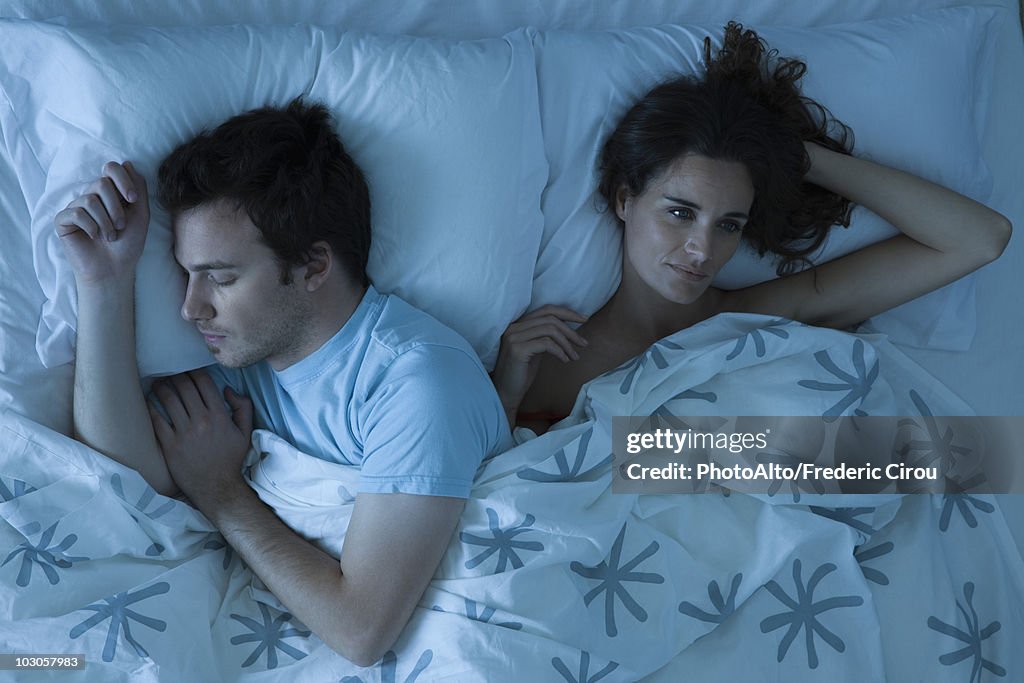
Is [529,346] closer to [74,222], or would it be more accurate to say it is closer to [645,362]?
[645,362]

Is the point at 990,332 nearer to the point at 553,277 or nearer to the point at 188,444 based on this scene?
the point at 553,277

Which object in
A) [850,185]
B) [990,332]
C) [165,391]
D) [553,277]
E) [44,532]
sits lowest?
[44,532]

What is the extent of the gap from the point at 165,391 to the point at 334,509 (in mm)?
307

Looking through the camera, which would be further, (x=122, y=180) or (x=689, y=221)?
(x=689, y=221)

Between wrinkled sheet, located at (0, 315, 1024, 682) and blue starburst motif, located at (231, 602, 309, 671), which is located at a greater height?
wrinkled sheet, located at (0, 315, 1024, 682)

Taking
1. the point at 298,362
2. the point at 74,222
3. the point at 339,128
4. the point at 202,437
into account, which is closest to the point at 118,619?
the point at 202,437

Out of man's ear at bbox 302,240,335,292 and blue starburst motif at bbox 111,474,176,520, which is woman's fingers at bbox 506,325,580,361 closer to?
man's ear at bbox 302,240,335,292

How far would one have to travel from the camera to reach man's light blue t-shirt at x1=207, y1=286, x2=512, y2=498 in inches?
44.3

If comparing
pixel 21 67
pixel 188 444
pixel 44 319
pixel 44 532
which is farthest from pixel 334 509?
pixel 21 67

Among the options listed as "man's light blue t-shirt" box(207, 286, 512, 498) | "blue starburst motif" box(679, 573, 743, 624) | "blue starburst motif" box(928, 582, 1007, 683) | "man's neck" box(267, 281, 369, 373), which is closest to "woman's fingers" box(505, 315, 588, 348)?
"man's light blue t-shirt" box(207, 286, 512, 498)

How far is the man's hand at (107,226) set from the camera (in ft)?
3.77

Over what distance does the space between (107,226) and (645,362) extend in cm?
74

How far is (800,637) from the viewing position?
3.90 feet

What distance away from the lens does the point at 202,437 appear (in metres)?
1.27
